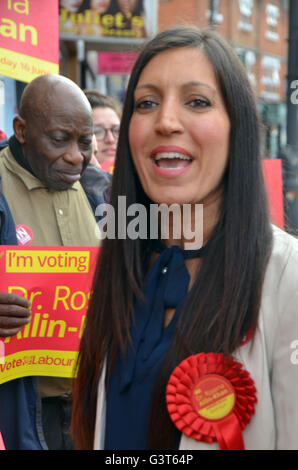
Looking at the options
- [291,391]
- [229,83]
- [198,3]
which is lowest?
[291,391]

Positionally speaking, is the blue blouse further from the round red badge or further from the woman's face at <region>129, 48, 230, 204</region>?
the round red badge

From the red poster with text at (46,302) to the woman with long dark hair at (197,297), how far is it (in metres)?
0.76

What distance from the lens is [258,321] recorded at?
4.86ft

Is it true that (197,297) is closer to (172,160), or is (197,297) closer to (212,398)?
(212,398)

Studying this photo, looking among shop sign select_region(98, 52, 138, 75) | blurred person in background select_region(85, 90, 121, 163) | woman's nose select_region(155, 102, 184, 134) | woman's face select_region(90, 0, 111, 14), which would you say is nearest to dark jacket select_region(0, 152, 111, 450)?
woman's nose select_region(155, 102, 184, 134)

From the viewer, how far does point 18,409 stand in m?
2.56

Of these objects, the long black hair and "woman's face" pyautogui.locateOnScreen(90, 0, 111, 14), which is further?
"woman's face" pyautogui.locateOnScreen(90, 0, 111, 14)

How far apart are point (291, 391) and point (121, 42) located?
25.6 ft

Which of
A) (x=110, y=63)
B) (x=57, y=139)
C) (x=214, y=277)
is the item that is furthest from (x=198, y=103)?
(x=110, y=63)

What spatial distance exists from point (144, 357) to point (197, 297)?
8.3 inches

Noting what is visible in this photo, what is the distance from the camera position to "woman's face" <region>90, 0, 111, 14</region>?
28.3 feet

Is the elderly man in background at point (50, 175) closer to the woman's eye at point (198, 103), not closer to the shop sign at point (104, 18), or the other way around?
the woman's eye at point (198, 103)
